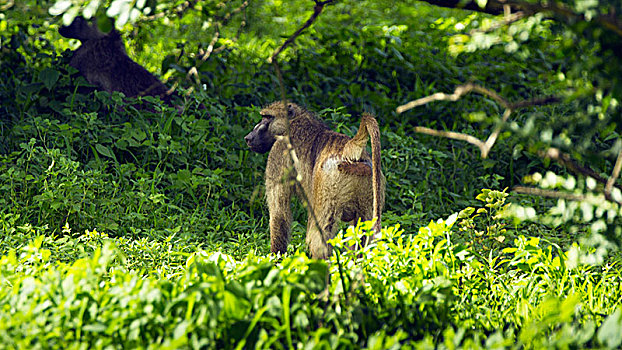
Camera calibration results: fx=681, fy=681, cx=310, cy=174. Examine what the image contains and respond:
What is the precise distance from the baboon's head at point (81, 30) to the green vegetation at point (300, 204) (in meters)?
0.35

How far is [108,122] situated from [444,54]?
4.22 metres

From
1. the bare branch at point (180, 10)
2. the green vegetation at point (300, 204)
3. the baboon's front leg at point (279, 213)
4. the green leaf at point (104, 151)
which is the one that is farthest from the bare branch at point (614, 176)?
the green leaf at point (104, 151)

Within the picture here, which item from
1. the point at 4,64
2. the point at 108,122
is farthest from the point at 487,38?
the point at 4,64

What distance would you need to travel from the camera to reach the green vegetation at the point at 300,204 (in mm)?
Answer: 2555

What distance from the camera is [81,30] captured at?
22.9 feet

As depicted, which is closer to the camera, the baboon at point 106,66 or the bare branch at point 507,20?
the bare branch at point 507,20

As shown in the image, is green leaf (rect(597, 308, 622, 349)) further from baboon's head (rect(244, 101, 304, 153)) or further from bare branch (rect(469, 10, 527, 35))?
baboon's head (rect(244, 101, 304, 153))

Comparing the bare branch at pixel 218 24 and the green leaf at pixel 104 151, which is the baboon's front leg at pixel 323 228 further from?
the green leaf at pixel 104 151

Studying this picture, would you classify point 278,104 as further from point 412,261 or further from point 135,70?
point 135,70

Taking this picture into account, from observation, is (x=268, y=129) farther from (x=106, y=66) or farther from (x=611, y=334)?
(x=106, y=66)

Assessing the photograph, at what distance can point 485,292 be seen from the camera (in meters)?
3.74

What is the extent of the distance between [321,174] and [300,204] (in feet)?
5.46

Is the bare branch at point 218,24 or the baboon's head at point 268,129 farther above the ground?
the bare branch at point 218,24

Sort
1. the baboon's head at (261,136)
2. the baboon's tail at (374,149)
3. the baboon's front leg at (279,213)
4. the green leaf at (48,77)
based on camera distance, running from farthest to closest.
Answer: the green leaf at (48,77)
the baboon's head at (261,136)
the baboon's front leg at (279,213)
the baboon's tail at (374,149)
